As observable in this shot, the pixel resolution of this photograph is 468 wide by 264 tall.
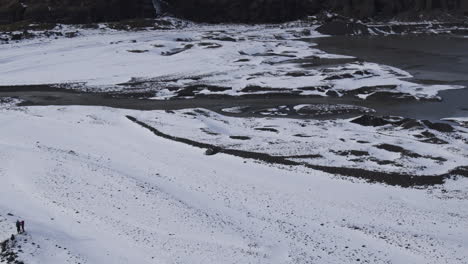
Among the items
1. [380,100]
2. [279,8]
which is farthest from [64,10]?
[380,100]

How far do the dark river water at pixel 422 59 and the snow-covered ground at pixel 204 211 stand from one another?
562 inches

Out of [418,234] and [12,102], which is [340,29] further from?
[418,234]

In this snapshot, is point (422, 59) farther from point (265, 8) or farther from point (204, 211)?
point (265, 8)

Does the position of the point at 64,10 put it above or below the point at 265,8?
above

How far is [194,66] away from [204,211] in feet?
127

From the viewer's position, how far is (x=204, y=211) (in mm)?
21625

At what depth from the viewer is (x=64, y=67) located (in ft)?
192

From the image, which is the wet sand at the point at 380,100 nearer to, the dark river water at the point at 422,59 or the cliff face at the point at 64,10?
the dark river water at the point at 422,59

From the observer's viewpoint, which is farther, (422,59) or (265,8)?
(265,8)

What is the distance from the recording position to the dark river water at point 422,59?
37.0 metres

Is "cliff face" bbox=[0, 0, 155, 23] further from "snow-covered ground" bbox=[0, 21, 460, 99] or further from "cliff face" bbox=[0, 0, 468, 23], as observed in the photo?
"snow-covered ground" bbox=[0, 21, 460, 99]

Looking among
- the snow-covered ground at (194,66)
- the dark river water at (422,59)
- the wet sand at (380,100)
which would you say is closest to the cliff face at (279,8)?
the snow-covered ground at (194,66)

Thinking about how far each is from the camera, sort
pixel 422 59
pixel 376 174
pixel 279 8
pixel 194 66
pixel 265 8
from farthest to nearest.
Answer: pixel 279 8
pixel 265 8
pixel 422 59
pixel 194 66
pixel 376 174

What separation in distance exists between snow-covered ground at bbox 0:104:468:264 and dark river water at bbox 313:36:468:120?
14.3m
